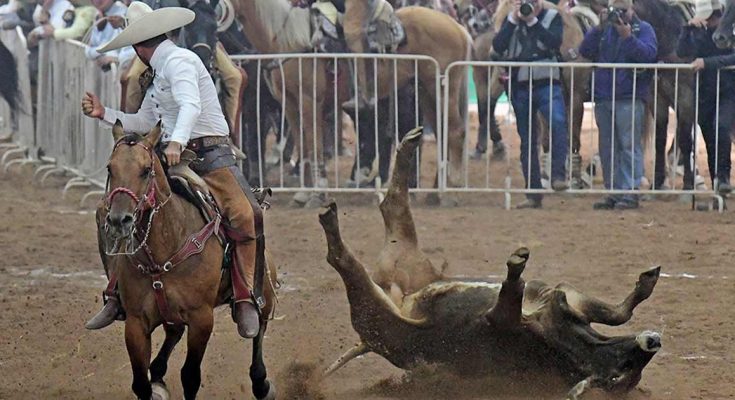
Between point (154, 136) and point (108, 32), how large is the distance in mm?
8980

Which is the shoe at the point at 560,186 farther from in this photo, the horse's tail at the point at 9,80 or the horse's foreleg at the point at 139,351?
the horse's foreleg at the point at 139,351

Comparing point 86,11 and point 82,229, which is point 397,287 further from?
point 86,11

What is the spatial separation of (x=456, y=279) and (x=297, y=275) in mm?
3452

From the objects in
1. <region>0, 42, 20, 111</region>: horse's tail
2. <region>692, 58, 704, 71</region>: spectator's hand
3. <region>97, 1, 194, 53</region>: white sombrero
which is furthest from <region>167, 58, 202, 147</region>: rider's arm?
<region>0, 42, 20, 111</region>: horse's tail

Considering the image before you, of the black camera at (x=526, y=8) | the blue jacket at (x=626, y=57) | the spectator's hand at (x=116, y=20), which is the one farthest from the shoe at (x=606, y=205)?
the spectator's hand at (x=116, y=20)

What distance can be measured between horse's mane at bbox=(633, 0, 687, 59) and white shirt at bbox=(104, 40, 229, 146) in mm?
8241

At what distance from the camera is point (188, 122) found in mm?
7141

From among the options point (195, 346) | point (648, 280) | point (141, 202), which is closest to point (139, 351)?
point (195, 346)

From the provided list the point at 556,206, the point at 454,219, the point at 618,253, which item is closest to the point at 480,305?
the point at 618,253

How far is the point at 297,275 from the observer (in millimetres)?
11281

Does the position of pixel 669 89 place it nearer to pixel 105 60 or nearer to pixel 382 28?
pixel 382 28

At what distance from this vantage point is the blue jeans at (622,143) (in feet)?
47.8

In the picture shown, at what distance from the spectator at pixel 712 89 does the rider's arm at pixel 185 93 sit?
8.10 metres

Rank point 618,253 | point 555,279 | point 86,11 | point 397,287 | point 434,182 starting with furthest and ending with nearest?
point 86,11 < point 434,182 < point 618,253 < point 555,279 < point 397,287
